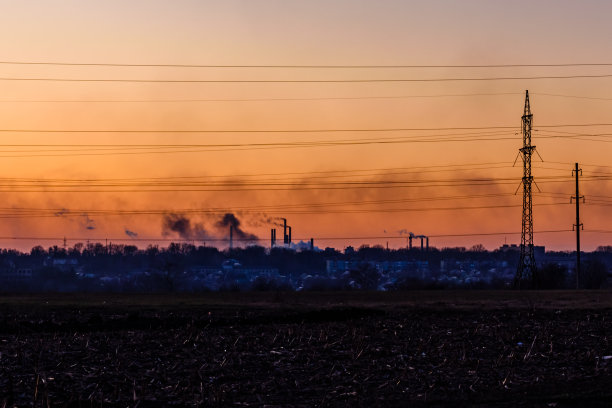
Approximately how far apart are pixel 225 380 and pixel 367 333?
43.4 feet

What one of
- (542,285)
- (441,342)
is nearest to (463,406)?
(441,342)

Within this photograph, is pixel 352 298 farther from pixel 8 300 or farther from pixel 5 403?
pixel 5 403

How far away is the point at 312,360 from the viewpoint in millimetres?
28250

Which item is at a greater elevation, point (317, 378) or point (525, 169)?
point (525, 169)

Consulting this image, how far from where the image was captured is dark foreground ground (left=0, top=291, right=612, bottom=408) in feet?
71.3

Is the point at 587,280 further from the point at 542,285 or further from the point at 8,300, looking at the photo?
the point at 8,300

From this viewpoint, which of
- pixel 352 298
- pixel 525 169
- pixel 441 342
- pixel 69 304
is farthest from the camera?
pixel 525 169

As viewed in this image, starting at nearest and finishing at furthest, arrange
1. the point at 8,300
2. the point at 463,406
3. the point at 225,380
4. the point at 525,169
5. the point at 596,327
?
the point at 463,406 < the point at 225,380 < the point at 596,327 < the point at 8,300 < the point at 525,169

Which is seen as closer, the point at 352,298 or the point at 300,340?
the point at 300,340

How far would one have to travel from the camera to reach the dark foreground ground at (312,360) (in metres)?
21.7

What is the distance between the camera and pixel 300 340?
33969 millimetres

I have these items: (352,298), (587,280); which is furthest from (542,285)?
(352,298)

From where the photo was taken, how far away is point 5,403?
20.1m

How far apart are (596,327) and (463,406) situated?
2251 cm
